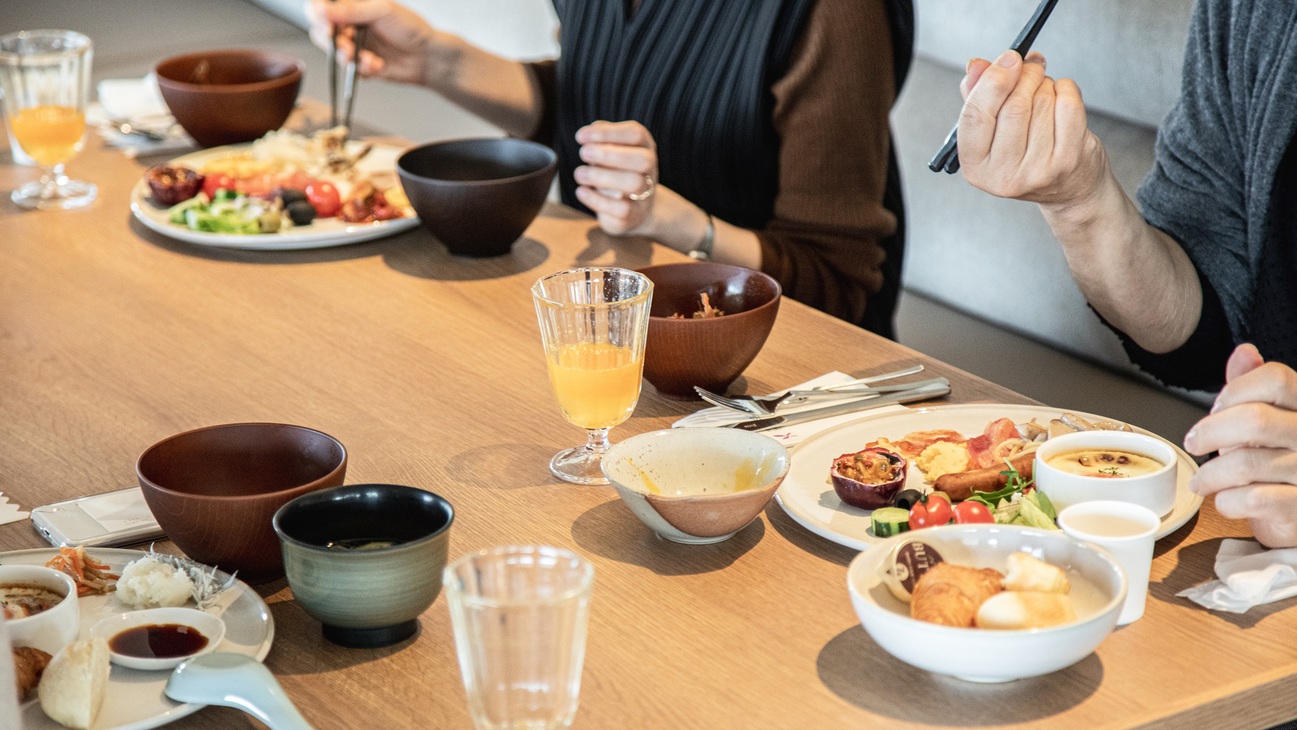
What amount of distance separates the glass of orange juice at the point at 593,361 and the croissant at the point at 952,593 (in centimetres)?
34

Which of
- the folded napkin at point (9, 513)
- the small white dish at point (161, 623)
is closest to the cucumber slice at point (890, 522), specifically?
the small white dish at point (161, 623)

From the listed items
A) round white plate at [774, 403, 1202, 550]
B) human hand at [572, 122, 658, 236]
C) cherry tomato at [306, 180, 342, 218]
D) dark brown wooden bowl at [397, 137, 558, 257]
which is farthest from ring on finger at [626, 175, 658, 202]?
round white plate at [774, 403, 1202, 550]

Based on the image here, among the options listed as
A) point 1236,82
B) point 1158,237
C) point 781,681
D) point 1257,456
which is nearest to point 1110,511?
point 1257,456

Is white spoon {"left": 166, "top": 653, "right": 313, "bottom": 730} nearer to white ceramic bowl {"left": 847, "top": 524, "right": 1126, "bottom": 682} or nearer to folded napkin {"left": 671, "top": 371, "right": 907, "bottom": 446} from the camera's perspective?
white ceramic bowl {"left": 847, "top": 524, "right": 1126, "bottom": 682}

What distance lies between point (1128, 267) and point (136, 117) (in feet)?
5.10

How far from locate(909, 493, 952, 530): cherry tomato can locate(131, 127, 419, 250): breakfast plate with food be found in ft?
3.02

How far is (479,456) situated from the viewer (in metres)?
1.13

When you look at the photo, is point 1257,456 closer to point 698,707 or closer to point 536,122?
point 698,707

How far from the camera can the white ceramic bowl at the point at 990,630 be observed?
0.75m

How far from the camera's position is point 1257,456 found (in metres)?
0.92

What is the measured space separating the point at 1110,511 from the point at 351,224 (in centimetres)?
107

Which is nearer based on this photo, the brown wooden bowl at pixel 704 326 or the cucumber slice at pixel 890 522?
the cucumber slice at pixel 890 522

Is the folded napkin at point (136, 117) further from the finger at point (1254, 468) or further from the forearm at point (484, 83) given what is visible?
the finger at point (1254, 468)

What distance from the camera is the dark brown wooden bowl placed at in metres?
1.54
